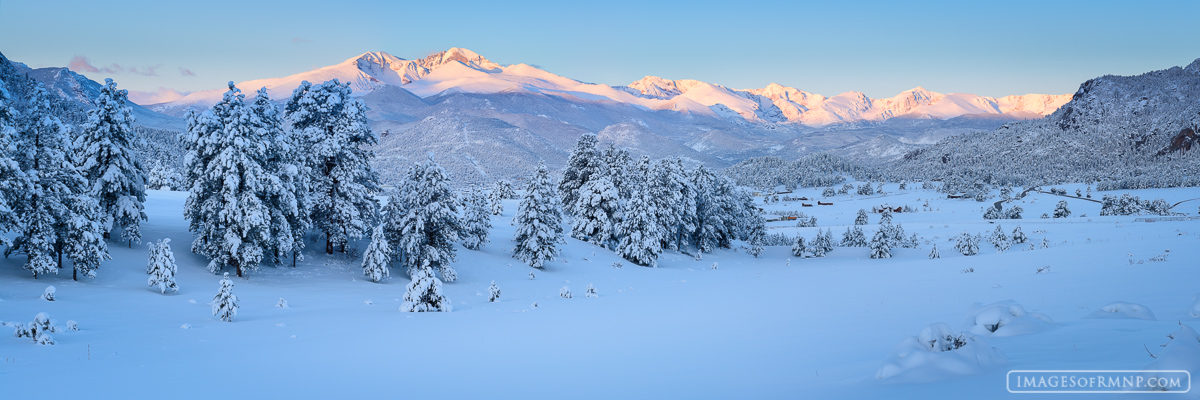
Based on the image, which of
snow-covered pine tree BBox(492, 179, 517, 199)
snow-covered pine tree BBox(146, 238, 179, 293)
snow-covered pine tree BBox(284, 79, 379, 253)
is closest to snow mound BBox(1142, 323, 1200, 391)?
snow-covered pine tree BBox(146, 238, 179, 293)

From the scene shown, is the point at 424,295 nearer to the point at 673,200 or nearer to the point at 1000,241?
the point at 673,200

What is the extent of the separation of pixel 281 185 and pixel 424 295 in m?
12.1

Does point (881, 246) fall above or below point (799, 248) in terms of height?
above

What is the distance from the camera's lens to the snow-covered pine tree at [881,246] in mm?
51969

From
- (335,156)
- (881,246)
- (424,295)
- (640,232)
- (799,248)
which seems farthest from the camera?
(799,248)

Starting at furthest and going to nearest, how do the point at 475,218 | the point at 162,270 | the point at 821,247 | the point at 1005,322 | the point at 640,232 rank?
the point at 821,247 < the point at 640,232 < the point at 475,218 < the point at 162,270 < the point at 1005,322

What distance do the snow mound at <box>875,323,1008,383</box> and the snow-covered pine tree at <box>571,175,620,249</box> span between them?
1615 inches

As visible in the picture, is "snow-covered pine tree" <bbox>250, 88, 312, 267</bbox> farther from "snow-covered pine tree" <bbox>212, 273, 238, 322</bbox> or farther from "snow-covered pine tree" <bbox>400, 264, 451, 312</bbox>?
"snow-covered pine tree" <bbox>212, 273, 238, 322</bbox>

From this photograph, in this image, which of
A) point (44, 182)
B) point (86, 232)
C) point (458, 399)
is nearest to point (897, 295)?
point (458, 399)

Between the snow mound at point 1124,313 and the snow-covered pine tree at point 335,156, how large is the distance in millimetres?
29956

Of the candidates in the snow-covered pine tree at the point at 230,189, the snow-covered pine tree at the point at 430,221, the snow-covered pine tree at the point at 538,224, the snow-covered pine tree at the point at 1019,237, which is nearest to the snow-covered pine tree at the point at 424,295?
the snow-covered pine tree at the point at 230,189

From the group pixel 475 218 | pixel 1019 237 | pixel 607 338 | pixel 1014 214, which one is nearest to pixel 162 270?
pixel 607 338

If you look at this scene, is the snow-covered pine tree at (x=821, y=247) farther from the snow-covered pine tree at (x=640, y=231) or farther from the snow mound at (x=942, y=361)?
the snow mound at (x=942, y=361)

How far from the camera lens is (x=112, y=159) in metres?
25.1
